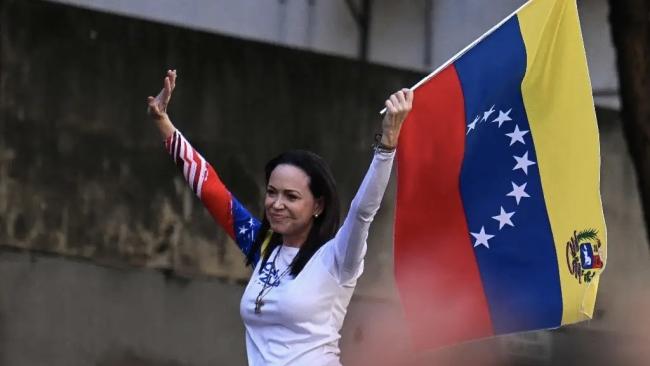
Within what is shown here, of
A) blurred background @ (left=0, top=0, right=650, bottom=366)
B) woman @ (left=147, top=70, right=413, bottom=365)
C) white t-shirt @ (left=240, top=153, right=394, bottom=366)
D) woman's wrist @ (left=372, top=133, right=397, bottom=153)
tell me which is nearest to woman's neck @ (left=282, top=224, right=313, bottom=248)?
woman @ (left=147, top=70, right=413, bottom=365)

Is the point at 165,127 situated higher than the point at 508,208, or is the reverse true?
the point at 165,127

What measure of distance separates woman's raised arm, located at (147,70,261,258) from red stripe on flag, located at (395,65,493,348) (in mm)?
556

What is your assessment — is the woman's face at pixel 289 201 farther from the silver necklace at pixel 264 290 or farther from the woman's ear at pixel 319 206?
the silver necklace at pixel 264 290

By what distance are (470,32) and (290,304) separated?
747cm

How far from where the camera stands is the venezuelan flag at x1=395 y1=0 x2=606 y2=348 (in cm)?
488

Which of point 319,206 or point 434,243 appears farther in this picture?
point 434,243

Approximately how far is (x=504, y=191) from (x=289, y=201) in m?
0.91

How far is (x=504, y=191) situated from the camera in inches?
196

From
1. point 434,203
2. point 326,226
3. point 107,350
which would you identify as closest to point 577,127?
point 434,203

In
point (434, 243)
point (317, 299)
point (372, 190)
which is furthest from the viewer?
point (434, 243)

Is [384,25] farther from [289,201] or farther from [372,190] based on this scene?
[372,190]

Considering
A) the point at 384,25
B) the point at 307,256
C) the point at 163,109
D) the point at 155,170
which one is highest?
the point at 384,25

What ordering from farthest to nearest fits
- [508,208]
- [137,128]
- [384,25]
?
1. [384,25]
2. [137,128]
3. [508,208]

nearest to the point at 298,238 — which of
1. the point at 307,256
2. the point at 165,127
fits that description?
the point at 307,256
